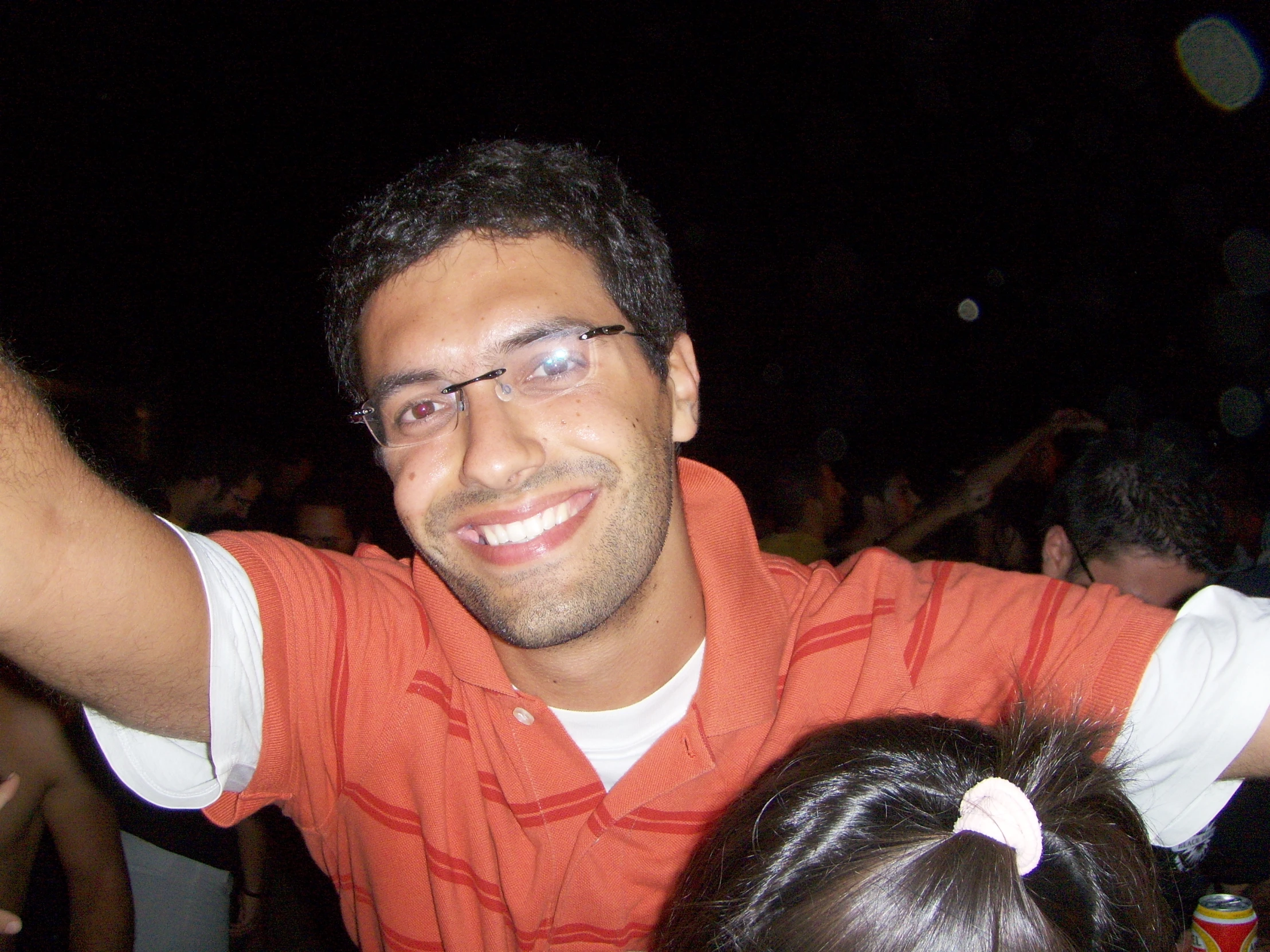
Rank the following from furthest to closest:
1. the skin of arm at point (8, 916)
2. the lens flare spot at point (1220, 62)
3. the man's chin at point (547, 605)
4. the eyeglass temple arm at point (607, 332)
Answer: the lens flare spot at point (1220, 62) < the skin of arm at point (8, 916) < the eyeglass temple arm at point (607, 332) < the man's chin at point (547, 605)

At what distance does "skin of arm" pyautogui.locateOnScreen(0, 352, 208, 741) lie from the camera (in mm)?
927

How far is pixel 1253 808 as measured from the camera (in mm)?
2252

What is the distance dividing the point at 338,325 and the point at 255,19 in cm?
558

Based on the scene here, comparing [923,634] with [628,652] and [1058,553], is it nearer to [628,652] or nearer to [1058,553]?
[628,652]

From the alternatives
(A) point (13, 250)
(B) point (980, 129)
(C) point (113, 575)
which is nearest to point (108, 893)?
(C) point (113, 575)

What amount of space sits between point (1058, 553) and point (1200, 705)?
1.74 m

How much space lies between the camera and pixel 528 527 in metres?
1.51

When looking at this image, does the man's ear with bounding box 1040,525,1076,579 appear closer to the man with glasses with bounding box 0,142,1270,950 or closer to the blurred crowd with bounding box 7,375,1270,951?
the blurred crowd with bounding box 7,375,1270,951

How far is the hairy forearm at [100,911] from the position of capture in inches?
90.1

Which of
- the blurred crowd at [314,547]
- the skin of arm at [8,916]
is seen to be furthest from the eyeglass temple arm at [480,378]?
the skin of arm at [8,916]

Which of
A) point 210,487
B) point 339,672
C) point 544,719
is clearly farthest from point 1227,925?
point 210,487

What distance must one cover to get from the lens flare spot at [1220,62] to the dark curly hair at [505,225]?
23.5ft

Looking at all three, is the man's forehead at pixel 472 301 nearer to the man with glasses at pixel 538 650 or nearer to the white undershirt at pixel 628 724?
the man with glasses at pixel 538 650

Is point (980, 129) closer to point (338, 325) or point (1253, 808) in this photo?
point (1253, 808)
